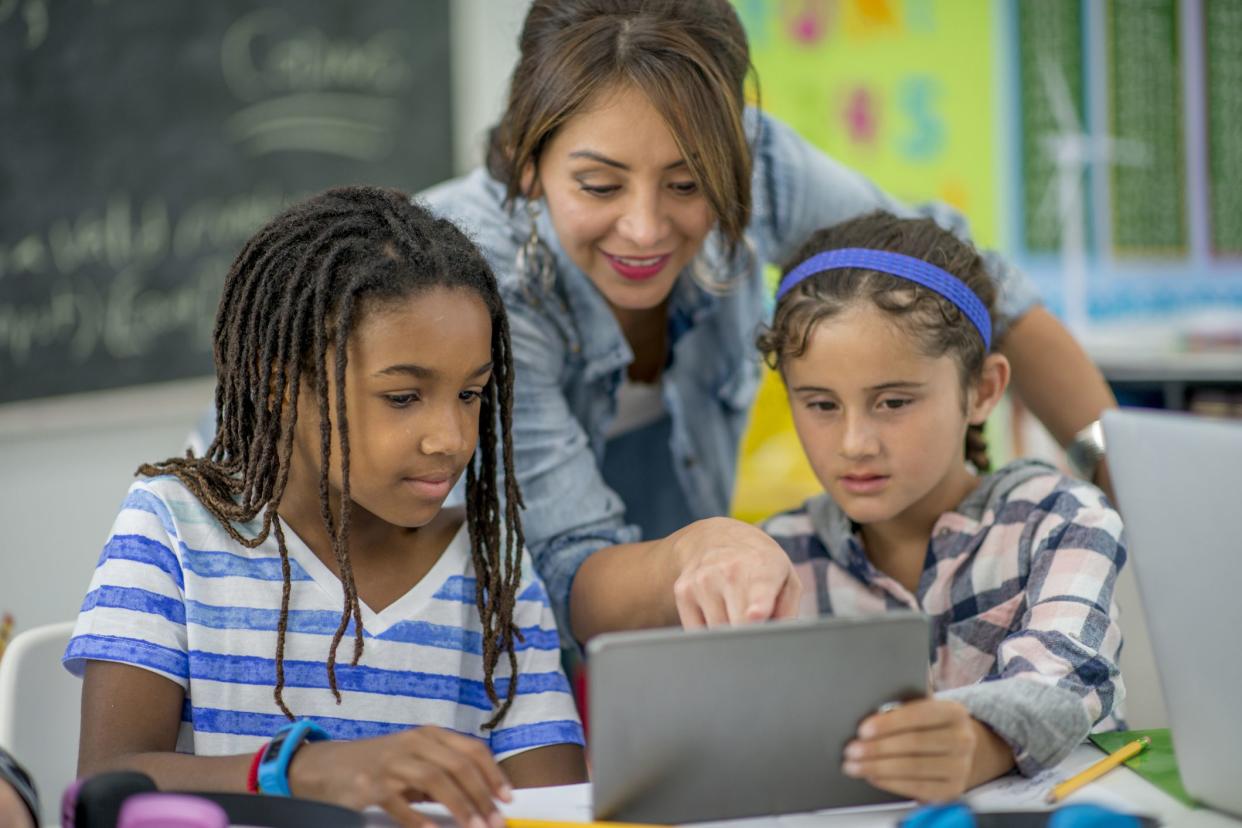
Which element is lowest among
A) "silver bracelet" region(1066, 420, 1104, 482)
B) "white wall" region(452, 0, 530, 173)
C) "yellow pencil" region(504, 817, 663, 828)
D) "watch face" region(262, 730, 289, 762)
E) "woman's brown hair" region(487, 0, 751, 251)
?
"yellow pencil" region(504, 817, 663, 828)

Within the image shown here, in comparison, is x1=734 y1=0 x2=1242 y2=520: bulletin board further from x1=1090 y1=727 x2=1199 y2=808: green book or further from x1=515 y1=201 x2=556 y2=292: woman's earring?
x1=1090 y1=727 x2=1199 y2=808: green book

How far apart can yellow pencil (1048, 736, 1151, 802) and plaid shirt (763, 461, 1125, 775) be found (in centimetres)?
2

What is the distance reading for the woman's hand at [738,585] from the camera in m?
0.95

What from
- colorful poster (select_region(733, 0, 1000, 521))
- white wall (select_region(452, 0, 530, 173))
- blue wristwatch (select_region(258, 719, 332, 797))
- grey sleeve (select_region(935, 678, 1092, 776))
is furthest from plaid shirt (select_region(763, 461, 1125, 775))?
colorful poster (select_region(733, 0, 1000, 521))

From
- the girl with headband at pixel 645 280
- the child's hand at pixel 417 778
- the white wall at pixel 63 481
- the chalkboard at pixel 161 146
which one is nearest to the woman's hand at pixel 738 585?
the girl with headband at pixel 645 280

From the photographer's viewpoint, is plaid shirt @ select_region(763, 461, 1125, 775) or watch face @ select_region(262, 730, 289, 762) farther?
plaid shirt @ select_region(763, 461, 1125, 775)

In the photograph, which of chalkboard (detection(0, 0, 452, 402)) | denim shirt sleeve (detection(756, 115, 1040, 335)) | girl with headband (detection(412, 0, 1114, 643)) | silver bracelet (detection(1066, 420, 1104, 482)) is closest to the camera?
girl with headband (detection(412, 0, 1114, 643))

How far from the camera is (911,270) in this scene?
1.28 meters

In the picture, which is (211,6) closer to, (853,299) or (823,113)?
(853,299)

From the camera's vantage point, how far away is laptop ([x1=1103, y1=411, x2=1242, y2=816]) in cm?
77

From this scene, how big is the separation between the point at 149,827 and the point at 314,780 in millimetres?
126

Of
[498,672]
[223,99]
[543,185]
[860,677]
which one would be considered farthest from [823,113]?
[860,677]

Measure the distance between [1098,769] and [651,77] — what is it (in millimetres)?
719

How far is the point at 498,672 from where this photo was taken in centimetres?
115
